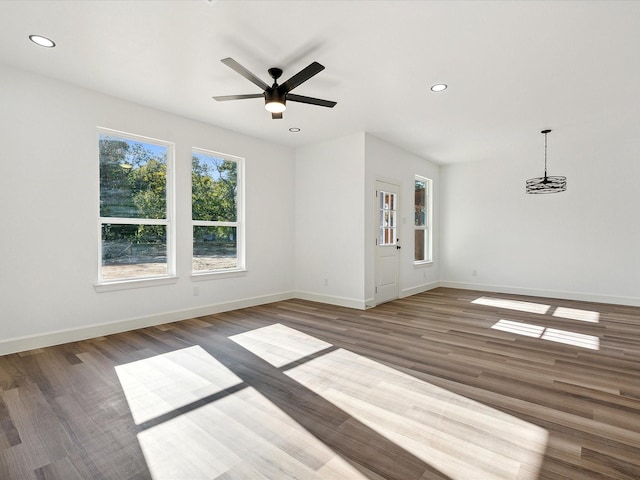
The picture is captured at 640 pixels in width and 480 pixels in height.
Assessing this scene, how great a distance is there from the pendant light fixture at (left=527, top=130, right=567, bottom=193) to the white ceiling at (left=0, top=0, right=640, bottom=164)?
3.93 feet

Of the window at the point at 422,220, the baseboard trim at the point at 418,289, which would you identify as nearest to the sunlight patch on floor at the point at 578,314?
the baseboard trim at the point at 418,289

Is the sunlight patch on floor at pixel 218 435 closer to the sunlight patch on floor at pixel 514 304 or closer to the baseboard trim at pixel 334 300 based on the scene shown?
the baseboard trim at pixel 334 300

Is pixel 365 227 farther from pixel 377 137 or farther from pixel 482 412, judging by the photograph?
pixel 482 412

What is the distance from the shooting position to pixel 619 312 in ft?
17.1

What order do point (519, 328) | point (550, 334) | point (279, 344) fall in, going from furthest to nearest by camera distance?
point (519, 328)
point (550, 334)
point (279, 344)

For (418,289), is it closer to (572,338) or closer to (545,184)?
(545,184)

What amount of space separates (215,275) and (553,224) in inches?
250

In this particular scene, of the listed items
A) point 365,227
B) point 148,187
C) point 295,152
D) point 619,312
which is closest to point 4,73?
point 148,187

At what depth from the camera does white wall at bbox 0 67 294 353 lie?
3326 mm

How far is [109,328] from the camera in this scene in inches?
156

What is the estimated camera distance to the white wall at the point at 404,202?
5.53 meters

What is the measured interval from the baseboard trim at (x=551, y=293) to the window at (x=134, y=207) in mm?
6140

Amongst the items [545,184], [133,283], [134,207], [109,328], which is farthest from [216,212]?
[545,184]

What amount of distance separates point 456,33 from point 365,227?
3.12 metres
